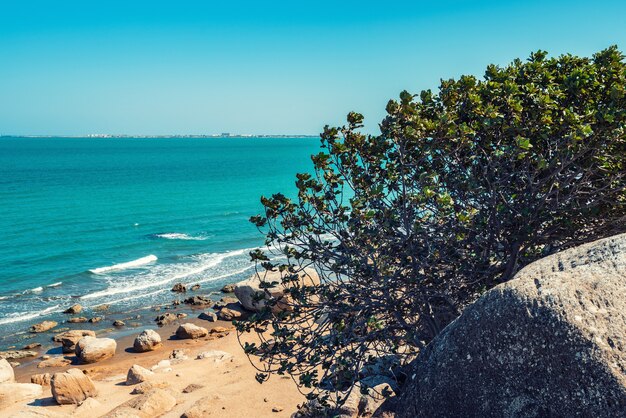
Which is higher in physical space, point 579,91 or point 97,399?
point 579,91

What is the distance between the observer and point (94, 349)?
67.8 ft

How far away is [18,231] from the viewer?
4153 centimetres

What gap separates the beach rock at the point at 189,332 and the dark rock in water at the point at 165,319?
6.47 feet

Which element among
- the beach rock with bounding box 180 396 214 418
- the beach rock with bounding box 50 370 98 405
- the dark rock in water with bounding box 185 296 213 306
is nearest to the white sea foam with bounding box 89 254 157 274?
the dark rock in water with bounding box 185 296 213 306

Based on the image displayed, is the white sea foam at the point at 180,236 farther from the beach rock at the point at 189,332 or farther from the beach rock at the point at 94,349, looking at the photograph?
the beach rock at the point at 94,349

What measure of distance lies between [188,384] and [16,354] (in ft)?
28.8

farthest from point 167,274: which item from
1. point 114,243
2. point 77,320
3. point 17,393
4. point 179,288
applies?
point 17,393

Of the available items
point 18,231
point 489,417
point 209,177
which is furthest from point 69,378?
point 209,177

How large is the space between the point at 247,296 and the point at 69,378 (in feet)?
33.5

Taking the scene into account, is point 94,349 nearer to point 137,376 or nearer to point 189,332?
point 189,332

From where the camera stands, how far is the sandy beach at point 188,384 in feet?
43.8

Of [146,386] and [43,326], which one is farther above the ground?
[146,386]

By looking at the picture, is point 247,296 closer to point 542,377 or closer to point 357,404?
point 357,404

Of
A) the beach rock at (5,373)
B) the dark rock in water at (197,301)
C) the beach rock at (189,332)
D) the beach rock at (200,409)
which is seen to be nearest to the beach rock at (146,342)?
the beach rock at (189,332)
